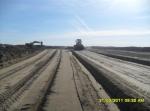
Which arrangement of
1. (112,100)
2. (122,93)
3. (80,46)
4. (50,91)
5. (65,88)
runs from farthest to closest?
(80,46) < (65,88) < (50,91) < (122,93) < (112,100)

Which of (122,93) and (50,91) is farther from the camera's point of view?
(50,91)

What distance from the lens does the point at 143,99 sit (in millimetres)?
9586

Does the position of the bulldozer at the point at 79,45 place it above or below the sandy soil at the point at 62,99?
above

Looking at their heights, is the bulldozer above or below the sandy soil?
above

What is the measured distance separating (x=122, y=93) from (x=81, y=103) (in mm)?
2049

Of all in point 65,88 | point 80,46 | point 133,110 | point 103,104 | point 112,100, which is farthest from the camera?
point 80,46

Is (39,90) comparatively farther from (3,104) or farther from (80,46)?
(80,46)

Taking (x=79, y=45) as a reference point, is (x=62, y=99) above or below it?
below

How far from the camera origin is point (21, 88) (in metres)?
12.6

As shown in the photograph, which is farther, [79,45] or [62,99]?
[79,45]

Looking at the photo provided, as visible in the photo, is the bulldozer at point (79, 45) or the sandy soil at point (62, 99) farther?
the bulldozer at point (79, 45)

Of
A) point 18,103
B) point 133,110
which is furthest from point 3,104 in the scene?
point 133,110

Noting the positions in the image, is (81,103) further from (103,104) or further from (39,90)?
(39,90)

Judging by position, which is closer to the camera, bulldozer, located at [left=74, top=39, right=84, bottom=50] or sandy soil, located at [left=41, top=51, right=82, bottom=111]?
sandy soil, located at [left=41, top=51, right=82, bottom=111]
